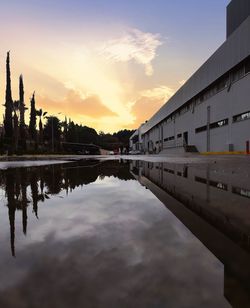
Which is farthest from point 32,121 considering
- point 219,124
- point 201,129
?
point 219,124

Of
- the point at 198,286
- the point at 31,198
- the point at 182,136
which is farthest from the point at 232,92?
the point at 198,286

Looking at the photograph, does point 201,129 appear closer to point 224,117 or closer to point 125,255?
point 224,117

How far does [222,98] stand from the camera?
32.5 m

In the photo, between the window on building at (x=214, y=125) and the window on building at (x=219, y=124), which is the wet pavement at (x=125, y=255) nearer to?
the window on building at (x=219, y=124)

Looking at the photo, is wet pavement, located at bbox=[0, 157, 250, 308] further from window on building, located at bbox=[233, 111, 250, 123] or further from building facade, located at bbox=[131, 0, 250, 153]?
building facade, located at bbox=[131, 0, 250, 153]

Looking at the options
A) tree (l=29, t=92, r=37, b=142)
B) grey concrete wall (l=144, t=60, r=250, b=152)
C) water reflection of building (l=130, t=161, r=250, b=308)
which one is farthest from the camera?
tree (l=29, t=92, r=37, b=142)

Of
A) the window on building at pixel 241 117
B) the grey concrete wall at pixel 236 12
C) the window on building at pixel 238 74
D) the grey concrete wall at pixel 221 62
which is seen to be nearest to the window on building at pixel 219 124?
the window on building at pixel 241 117

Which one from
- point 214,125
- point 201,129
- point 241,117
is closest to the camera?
point 241,117

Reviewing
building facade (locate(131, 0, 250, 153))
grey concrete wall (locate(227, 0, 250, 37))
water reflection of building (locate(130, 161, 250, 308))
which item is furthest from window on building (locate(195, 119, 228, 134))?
water reflection of building (locate(130, 161, 250, 308))

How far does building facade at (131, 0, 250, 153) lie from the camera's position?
2669 cm

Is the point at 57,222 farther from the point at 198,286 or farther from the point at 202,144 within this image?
the point at 202,144

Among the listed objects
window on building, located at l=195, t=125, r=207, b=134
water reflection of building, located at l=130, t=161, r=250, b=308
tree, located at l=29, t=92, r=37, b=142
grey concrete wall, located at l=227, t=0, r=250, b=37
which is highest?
grey concrete wall, located at l=227, t=0, r=250, b=37

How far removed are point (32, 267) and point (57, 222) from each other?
117 centimetres

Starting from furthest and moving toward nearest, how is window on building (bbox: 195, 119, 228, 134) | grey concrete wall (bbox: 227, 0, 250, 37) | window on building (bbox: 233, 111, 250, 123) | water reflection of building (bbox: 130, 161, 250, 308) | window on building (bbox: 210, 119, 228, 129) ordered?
grey concrete wall (bbox: 227, 0, 250, 37) < window on building (bbox: 195, 119, 228, 134) < window on building (bbox: 210, 119, 228, 129) < window on building (bbox: 233, 111, 250, 123) < water reflection of building (bbox: 130, 161, 250, 308)
